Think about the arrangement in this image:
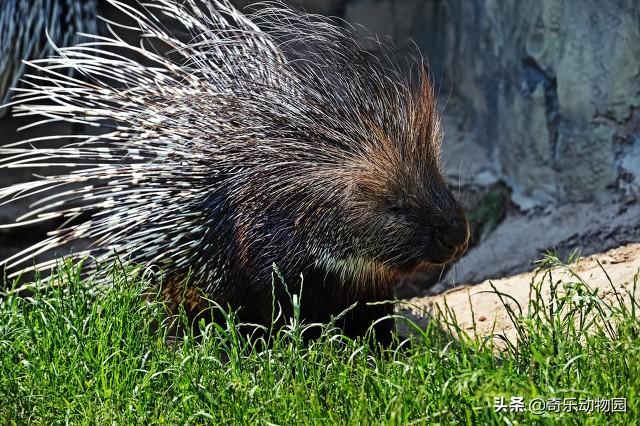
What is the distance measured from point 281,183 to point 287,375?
0.75m

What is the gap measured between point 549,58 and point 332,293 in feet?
6.08

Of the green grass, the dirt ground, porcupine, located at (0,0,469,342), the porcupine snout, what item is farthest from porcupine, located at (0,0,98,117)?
the porcupine snout

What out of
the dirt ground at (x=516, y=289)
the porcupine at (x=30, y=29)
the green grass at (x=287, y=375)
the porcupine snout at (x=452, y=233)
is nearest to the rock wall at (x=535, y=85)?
the dirt ground at (x=516, y=289)

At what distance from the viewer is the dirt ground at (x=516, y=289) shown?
10.8 ft

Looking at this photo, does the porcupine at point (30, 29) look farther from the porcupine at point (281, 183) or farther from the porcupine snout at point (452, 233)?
the porcupine snout at point (452, 233)

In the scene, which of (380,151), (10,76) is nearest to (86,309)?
(380,151)

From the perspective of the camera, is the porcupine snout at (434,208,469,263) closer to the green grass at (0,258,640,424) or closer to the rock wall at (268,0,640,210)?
the green grass at (0,258,640,424)

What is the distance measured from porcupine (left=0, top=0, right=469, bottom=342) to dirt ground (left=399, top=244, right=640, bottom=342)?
0.45 m

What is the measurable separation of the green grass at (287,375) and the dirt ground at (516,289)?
0.78 meters

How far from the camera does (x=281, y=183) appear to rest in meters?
2.93

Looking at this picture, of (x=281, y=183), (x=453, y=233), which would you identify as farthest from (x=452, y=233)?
(x=281, y=183)

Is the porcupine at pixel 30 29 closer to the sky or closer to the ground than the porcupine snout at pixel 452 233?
closer to the sky

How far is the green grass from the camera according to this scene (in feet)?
6.78

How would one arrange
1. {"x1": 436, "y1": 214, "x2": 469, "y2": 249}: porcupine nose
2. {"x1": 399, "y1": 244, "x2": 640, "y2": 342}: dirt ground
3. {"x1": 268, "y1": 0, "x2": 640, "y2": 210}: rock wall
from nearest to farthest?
{"x1": 436, "y1": 214, "x2": 469, "y2": 249}: porcupine nose, {"x1": 399, "y1": 244, "x2": 640, "y2": 342}: dirt ground, {"x1": 268, "y1": 0, "x2": 640, "y2": 210}: rock wall
